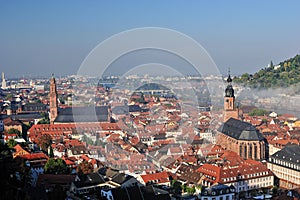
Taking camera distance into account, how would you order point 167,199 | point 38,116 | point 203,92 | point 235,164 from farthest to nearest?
1. point 203,92
2. point 38,116
3. point 235,164
4. point 167,199

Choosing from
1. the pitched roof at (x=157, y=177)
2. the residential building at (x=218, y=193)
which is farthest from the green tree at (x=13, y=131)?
the residential building at (x=218, y=193)

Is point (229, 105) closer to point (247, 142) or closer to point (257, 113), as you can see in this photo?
point (247, 142)

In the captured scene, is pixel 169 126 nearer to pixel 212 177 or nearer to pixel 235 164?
pixel 235 164

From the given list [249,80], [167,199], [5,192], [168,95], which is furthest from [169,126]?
[249,80]

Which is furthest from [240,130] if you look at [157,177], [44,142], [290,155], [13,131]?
[13,131]

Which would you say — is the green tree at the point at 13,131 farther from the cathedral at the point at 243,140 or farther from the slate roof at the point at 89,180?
the slate roof at the point at 89,180

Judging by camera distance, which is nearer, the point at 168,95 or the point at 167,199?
A: the point at 167,199
